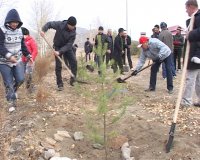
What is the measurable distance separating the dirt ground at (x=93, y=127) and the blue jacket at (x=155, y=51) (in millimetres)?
1243

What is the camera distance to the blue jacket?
317 inches

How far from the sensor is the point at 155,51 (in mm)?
8156

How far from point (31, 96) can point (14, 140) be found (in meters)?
2.59

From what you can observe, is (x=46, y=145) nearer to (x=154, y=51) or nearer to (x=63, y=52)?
(x=63, y=52)

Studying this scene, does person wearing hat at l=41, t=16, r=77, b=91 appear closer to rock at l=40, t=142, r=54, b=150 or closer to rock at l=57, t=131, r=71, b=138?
rock at l=57, t=131, r=71, b=138

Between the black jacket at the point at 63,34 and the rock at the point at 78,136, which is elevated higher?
the black jacket at the point at 63,34

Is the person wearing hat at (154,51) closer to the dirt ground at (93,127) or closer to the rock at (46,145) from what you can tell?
the dirt ground at (93,127)

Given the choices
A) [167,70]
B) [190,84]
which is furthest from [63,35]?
[190,84]

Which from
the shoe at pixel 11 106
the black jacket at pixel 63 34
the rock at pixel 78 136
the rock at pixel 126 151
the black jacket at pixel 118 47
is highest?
the black jacket at pixel 63 34

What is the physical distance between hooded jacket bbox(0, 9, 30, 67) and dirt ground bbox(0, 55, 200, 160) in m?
0.70

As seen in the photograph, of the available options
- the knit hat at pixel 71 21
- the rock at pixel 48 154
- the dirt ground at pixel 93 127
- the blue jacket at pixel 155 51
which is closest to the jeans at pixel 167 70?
the blue jacket at pixel 155 51

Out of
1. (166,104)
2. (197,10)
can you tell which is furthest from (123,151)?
(197,10)

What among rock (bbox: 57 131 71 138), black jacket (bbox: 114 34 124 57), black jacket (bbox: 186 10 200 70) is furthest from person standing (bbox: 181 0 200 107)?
black jacket (bbox: 114 34 124 57)

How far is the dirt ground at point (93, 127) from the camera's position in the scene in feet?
16.2
